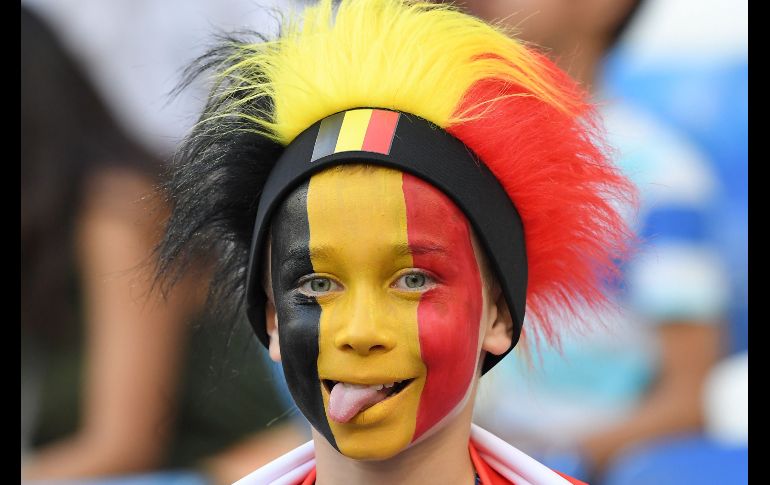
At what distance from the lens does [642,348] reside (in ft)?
11.4

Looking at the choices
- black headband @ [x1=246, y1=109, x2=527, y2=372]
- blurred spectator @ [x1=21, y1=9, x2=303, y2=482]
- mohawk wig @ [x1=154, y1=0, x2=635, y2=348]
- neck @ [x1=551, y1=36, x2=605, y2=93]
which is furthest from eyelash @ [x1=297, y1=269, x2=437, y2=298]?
neck @ [x1=551, y1=36, x2=605, y2=93]

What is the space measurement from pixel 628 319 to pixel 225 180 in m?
1.92

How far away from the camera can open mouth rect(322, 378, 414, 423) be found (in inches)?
65.6

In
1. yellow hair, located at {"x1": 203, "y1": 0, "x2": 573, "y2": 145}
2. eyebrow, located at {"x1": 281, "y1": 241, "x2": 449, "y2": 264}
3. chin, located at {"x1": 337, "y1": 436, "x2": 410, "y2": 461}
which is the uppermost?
yellow hair, located at {"x1": 203, "y1": 0, "x2": 573, "y2": 145}

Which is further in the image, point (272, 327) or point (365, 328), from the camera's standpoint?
point (272, 327)

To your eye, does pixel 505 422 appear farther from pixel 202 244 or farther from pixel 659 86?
pixel 202 244

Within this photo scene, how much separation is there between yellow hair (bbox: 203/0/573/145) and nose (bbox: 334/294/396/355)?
351 mm

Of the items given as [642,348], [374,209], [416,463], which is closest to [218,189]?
[374,209]

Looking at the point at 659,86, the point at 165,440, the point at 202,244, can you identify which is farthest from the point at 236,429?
the point at 659,86

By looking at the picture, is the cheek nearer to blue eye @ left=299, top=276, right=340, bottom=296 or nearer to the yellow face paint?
the yellow face paint

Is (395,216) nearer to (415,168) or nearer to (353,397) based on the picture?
(415,168)

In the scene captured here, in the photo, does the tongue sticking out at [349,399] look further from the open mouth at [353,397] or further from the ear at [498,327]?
the ear at [498,327]

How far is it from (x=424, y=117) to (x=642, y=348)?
1.95 metres

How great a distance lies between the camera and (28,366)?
144 inches
